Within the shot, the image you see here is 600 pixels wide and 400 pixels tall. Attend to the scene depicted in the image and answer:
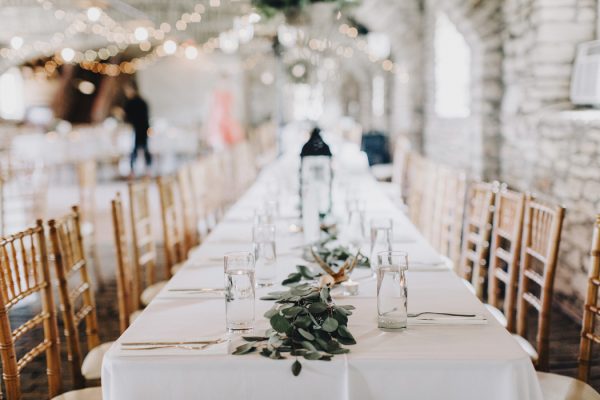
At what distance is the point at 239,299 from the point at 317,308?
8.6 inches

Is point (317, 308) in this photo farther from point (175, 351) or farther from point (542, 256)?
point (542, 256)

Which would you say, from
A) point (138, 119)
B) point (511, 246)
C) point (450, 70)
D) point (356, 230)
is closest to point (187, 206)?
point (356, 230)

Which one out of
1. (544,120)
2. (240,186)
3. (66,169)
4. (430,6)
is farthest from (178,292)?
(66,169)

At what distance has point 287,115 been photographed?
2158 centimetres

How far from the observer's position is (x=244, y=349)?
4.91 ft

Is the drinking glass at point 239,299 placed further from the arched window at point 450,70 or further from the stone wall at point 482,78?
the arched window at point 450,70

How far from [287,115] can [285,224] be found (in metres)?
18.7

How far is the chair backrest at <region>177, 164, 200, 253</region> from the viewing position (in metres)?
3.84

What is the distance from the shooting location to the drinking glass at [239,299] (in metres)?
1.64

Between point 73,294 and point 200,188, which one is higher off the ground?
point 200,188

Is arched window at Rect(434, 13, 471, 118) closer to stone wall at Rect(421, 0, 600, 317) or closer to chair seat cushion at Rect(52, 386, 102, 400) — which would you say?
stone wall at Rect(421, 0, 600, 317)

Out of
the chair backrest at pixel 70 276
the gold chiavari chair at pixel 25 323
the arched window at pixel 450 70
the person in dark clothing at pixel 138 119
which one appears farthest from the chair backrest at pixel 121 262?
the person in dark clothing at pixel 138 119

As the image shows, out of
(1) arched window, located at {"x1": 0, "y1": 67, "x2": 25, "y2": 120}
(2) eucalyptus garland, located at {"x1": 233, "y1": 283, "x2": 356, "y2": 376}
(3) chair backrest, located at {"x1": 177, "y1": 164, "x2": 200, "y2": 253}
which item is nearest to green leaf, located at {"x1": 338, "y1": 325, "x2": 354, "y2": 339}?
(2) eucalyptus garland, located at {"x1": 233, "y1": 283, "x2": 356, "y2": 376}

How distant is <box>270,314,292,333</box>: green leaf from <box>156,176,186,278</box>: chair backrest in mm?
1904
